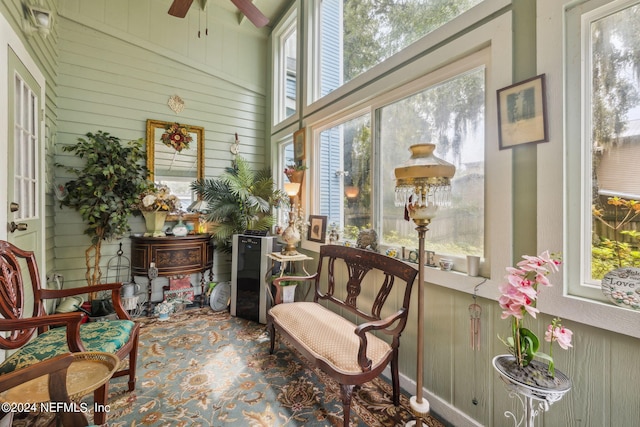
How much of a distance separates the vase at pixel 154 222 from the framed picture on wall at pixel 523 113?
11.8 feet

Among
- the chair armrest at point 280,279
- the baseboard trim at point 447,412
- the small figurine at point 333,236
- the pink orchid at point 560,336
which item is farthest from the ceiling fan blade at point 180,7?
the baseboard trim at point 447,412

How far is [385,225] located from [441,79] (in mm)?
1156

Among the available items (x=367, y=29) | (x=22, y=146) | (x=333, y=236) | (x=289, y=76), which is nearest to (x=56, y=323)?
(x=22, y=146)

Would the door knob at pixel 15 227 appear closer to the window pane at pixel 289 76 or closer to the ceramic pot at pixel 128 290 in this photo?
the ceramic pot at pixel 128 290

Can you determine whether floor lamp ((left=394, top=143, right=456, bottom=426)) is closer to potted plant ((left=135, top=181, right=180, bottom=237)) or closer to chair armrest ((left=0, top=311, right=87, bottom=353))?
chair armrest ((left=0, top=311, right=87, bottom=353))

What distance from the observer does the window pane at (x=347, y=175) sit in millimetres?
2592

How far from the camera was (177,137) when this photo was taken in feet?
12.4

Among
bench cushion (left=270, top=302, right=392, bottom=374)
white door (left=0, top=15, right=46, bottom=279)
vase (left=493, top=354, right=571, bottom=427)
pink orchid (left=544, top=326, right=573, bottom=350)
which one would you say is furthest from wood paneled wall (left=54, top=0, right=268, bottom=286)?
pink orchid (left=544, top=326, right=573, bottom=350)

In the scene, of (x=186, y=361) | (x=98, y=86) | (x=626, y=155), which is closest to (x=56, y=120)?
(x=98, y=86)

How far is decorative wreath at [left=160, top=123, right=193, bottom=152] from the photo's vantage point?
374cm

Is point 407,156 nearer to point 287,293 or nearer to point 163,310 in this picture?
point 287,293

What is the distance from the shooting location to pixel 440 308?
1.80 meters

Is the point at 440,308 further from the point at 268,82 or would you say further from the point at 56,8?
the point at 56,8

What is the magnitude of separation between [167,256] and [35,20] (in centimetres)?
237
